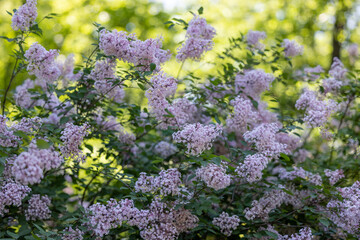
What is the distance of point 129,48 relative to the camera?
11.8ft

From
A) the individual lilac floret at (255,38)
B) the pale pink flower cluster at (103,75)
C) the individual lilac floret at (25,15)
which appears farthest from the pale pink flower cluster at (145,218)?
the individual lilac floret at (255,38)

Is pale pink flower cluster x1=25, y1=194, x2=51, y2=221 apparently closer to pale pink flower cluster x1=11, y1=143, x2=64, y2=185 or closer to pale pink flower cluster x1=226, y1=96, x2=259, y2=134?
pale pink flower cluster x1=11, y1=143, x2=64, y2=185

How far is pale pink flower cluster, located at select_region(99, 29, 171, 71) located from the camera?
11.6ft

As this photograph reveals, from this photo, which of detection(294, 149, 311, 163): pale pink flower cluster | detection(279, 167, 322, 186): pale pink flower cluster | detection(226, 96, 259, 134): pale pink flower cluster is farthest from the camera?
detection(294, 149, 311, 163): pale pink flower cluster

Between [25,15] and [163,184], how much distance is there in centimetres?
236

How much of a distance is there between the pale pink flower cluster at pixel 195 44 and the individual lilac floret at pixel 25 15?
1.69 meters

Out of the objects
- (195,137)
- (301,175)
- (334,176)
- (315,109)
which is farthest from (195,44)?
(334,176)

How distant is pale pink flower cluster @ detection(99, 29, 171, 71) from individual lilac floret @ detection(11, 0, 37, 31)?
2.56 ft

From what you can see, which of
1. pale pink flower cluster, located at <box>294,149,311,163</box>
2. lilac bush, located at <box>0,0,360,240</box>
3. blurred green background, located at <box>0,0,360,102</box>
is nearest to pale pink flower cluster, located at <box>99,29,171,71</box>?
lilac bush, located at <box>0,0,360,240</box>

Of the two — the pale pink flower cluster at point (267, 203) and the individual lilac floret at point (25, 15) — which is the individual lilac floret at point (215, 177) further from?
the individual lilac floret at point (25, 15)

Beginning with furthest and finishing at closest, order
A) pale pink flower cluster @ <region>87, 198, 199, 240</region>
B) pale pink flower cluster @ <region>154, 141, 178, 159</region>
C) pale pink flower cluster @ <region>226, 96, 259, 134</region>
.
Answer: pale pink flower cluster @ <region>154, 141, 178, 159</region>
pale pink flower cluster @ <region>226, 96, 259, 134</region>
pale pink flower cluster @ <region>87, 198, 199, 240</region>

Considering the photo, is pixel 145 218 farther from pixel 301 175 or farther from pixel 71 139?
pixel 301 175

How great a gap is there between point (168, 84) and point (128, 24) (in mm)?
14171

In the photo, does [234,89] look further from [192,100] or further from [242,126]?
[242,126]
